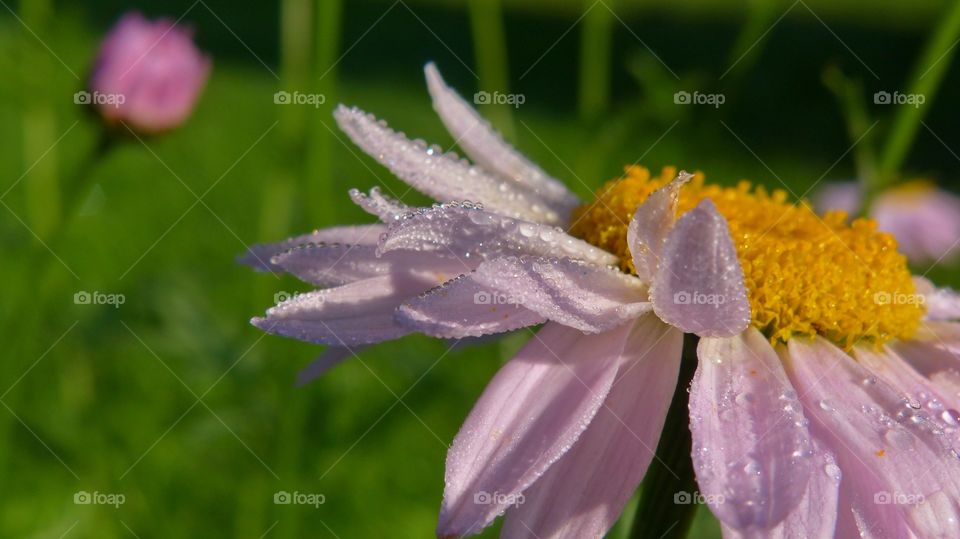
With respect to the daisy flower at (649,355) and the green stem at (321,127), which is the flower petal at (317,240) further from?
the green stem at (321,127)

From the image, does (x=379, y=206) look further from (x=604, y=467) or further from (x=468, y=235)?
(x=604, y=467)

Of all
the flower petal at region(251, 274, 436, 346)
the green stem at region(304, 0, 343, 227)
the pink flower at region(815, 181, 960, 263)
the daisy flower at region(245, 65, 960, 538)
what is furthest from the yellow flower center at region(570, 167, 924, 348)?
the pink flower at region(815, 181, 960, 263)

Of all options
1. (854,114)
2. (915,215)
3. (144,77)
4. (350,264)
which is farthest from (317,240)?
(915,215)

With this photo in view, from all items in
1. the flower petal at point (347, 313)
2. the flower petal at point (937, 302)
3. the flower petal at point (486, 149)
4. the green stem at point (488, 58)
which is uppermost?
the green stem at point (488, 58)

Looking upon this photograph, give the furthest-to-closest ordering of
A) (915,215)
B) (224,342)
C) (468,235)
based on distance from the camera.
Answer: (915,215)
(224,342)
(468,235)

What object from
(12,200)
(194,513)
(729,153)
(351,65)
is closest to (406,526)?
(194,513)

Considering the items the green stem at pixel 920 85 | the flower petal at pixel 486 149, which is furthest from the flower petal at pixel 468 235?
the green stem at pixel 920 85

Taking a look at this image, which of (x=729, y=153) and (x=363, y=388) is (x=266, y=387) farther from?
(x=729, y=153)
